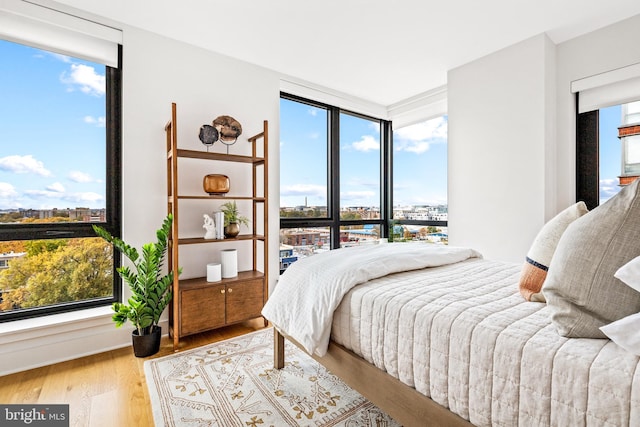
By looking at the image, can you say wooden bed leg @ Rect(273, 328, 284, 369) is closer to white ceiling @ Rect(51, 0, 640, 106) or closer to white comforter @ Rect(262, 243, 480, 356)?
white comforter @ Rect(262, 243, 480, 356)

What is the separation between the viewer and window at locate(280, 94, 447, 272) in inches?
143

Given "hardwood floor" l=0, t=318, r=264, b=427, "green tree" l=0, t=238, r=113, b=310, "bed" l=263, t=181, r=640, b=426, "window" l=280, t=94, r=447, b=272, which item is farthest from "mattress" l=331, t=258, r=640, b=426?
"window" l=280, t=94, r=447, b=272

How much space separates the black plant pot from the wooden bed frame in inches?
54.5

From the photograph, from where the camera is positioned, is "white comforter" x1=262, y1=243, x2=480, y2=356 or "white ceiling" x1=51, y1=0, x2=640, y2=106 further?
"white ceiling" x1=51, y1=0, x2=640, y2=106

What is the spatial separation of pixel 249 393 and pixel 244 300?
1.01 metres

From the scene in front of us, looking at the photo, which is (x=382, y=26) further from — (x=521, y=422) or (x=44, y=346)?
(x=44, y=346)

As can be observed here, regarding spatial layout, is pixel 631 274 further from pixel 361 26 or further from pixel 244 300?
pixel 244 300

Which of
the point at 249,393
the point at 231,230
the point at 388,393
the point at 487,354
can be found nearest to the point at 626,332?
the point at 487,354

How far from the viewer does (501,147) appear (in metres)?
2.88

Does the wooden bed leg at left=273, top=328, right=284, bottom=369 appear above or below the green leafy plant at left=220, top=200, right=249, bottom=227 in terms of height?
below

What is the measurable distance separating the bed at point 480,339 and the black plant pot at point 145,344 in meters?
1.23

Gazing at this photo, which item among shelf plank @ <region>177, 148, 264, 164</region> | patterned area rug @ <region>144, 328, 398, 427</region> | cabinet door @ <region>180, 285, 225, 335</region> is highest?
shelf plank @ <region>177, 148, 264, 164</region>

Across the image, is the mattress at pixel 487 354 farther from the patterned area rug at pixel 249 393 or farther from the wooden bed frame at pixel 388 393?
the patterned area rug at pixel 249 393

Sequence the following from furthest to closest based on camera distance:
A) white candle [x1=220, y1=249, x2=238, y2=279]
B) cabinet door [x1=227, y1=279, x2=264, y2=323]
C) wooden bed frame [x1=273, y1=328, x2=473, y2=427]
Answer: white candle [x1=220, y1=249, x2=238, y2=279], cabinet door [x1=227, y1=279, x2=264, y2=323], wooden bed frame [x1=273, y1=328, x2=473, y2=427]
